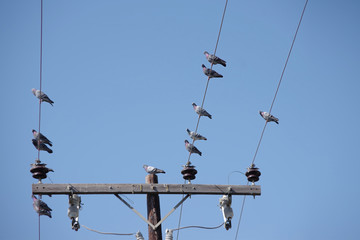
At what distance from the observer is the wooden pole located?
33.4 ft

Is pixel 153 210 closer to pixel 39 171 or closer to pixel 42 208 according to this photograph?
pixel 39 171

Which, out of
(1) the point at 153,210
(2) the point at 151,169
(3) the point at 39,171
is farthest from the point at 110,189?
(2) the point at 151,169

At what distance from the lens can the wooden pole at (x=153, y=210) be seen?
33.4 ft

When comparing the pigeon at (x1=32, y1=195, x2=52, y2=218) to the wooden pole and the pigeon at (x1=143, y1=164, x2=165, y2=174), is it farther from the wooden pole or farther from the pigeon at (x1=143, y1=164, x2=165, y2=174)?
the wooden pole

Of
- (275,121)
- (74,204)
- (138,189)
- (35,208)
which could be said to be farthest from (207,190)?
(275,121)

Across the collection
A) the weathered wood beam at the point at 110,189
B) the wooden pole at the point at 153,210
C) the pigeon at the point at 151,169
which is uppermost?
the pigeon at the point at 151,169

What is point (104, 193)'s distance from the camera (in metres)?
10.2

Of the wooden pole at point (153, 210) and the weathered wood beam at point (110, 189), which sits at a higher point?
the weathered wood beam at point (110, 189)

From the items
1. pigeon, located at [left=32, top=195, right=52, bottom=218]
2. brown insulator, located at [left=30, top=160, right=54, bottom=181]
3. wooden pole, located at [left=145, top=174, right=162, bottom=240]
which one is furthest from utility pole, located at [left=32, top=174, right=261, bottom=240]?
pigeon, located at [left=32, top=195, right=52, bottom=218]

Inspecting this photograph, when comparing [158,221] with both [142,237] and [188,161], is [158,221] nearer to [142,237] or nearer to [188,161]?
[142,237]

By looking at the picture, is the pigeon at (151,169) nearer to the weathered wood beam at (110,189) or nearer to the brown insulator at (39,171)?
the weathered wood beam at (110,189)

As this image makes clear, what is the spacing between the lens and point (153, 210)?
33.7 feet

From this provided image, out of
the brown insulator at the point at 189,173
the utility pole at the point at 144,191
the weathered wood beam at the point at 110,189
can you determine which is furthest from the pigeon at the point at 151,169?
the weathered wood beam at the point at 110,189

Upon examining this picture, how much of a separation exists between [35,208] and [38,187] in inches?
82.8
